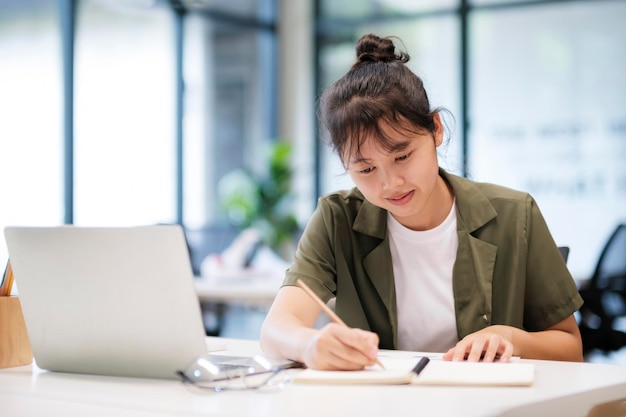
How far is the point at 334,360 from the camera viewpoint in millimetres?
1295

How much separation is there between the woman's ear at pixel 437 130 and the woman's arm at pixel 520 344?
1.33ft

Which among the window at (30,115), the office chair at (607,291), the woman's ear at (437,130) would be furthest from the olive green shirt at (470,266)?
the window at (30,115)

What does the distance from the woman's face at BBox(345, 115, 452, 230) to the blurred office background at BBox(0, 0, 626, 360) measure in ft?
12.7

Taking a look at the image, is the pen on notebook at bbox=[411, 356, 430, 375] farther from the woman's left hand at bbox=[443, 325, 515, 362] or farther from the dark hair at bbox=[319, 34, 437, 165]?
the dark hair at bbox=[319, 34, 437, 165]

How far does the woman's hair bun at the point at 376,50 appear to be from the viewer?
177 centimetres

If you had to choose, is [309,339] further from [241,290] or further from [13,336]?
[241,290]

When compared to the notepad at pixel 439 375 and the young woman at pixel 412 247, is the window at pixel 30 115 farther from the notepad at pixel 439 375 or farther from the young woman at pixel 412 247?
the notepad at pixel 439 375

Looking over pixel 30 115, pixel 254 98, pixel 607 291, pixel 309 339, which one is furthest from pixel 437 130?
pixel 254 98

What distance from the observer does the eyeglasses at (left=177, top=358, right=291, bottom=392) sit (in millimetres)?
1179

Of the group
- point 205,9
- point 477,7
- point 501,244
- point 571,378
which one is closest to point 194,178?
point 205,9

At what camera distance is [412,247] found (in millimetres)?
1840

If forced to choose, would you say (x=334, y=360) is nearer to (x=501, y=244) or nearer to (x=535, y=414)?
(x=535, y=414)

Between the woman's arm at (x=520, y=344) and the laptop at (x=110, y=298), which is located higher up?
the laptop at (x=110, y=298)

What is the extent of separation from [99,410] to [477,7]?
6619 mm
